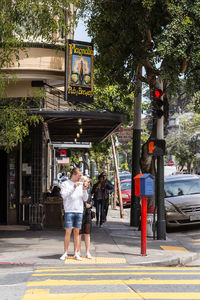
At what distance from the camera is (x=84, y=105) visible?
15227 millimetres

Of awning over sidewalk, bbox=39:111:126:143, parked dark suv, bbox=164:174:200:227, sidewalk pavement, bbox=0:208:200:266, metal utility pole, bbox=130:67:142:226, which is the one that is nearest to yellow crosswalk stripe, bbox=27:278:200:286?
sidewalk pavement, bbox=0:208:200:266

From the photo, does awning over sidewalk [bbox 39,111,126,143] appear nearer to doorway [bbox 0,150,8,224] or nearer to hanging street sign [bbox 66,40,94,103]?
hanging street sign [bbox 66,40,94,103]

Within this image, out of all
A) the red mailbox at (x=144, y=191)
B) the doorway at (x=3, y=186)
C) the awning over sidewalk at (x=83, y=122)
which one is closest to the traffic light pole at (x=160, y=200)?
the awning over sidewalk at (x=83, y=122)

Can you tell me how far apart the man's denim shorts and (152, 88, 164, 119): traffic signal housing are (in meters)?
4.61

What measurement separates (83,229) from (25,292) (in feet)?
11.2

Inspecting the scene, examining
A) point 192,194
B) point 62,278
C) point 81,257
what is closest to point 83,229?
point 81,257

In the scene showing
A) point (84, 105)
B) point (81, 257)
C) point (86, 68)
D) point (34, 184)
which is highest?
point (86, 68)

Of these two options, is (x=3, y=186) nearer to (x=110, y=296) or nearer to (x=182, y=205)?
(x=182, y=205)

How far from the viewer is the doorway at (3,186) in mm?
16609

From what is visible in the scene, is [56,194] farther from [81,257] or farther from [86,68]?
[81,257]

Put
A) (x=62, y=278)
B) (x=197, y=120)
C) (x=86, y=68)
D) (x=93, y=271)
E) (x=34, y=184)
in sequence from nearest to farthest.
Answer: (x=62, y=278), (x=93, y=271), (x=86, y=68), (x=34, y=184), (x=197, y=120)

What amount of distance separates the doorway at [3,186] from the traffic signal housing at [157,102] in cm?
561

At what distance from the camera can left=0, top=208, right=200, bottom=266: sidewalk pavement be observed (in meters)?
9.80

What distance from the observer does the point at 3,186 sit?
660 inches
